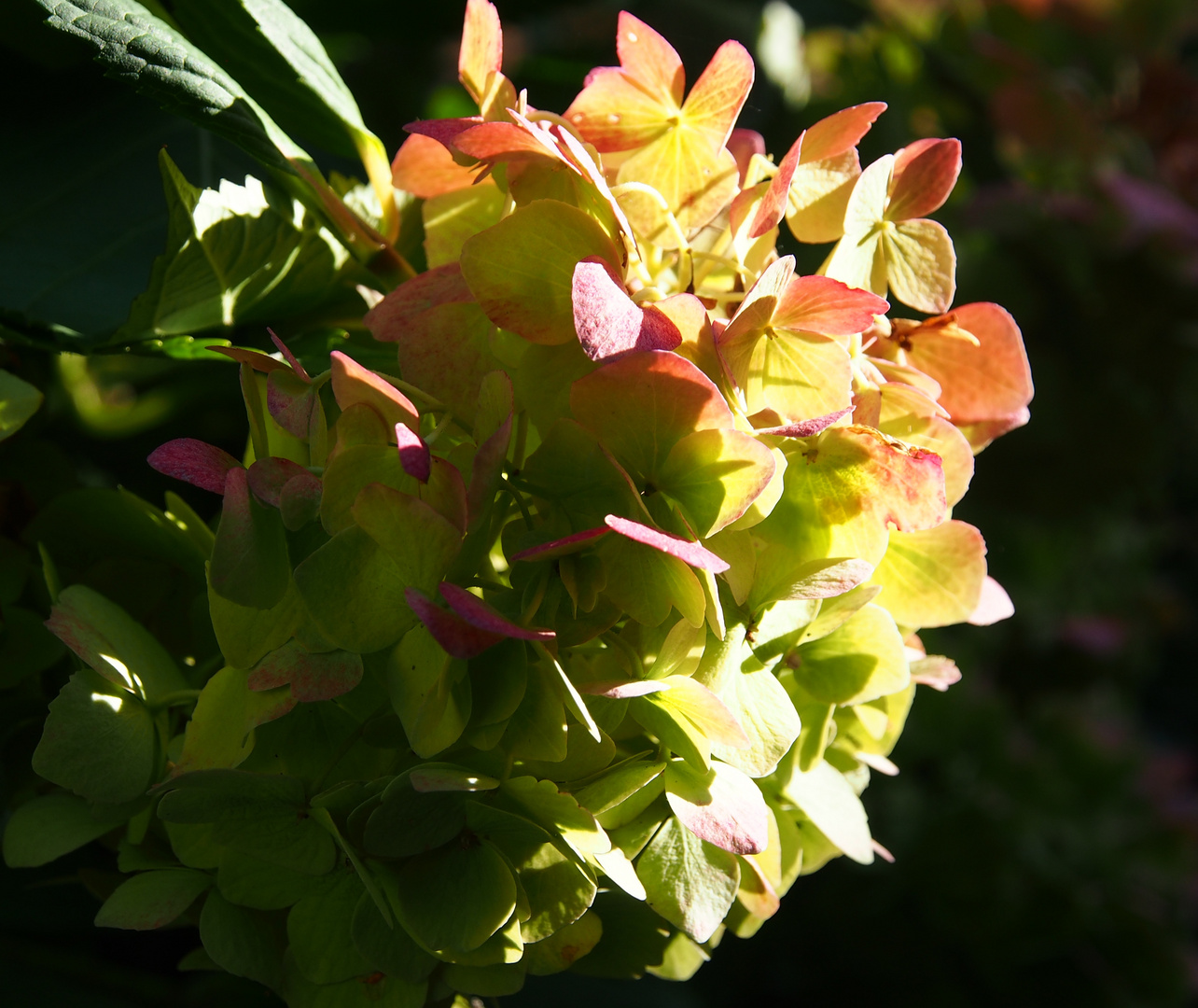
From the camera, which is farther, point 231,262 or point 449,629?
point 231,262

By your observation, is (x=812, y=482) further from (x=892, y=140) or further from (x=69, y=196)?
(x=892, y=140)

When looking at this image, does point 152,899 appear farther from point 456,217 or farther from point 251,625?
point 456,217

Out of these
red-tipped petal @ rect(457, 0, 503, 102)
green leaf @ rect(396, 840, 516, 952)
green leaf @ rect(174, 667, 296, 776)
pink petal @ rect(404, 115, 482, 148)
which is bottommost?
green leaf @ rect(396, 840, 516, 952)

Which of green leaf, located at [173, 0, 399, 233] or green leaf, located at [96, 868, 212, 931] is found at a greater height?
green leaf, located at [173, 0, 399, 233]

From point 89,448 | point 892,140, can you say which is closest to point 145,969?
point 89,448

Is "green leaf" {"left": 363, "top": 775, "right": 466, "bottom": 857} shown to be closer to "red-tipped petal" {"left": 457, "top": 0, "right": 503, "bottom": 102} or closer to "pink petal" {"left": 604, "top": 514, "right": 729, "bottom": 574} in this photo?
"pink petal" {"left": 604, "top": 514, "right": 729, "bottom": 574}

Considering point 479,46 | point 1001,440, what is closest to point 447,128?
point 479,46

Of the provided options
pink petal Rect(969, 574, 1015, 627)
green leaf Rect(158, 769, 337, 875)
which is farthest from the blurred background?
pink petal Rect(969, 574, 1015, 627)
